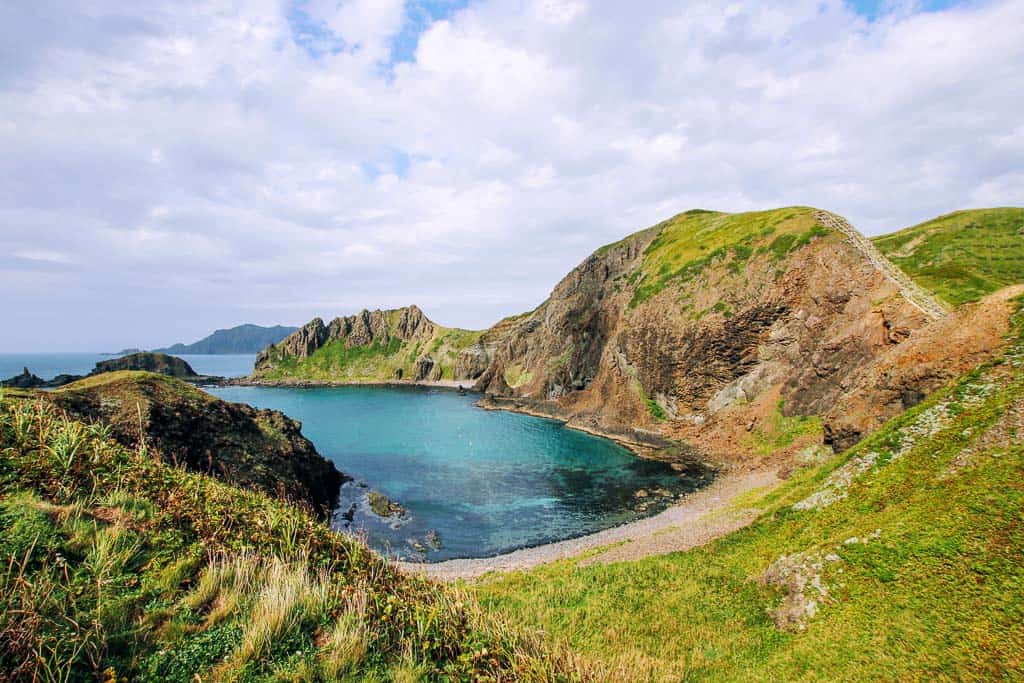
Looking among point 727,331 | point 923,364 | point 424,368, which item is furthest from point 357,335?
point 923,364

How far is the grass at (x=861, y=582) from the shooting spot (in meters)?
10.8

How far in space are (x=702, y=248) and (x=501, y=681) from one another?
8573 cm

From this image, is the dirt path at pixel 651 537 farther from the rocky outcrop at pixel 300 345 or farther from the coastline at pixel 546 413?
the rocky outcrop at pixel 300 345

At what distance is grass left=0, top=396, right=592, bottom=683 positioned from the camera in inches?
265

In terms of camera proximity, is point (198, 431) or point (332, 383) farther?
point (332, 383)

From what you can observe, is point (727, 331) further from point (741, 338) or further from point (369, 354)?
point (369, 354)

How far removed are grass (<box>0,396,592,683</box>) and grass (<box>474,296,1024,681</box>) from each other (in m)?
4.21

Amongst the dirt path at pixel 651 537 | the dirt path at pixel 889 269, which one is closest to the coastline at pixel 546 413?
the dirt path at pixel 651 537

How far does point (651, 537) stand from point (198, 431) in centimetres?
3341

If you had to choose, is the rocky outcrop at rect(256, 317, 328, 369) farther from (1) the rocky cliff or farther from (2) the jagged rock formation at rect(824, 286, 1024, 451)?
(2) the jagged rock formation at rect(824, 286, 1024, 451)

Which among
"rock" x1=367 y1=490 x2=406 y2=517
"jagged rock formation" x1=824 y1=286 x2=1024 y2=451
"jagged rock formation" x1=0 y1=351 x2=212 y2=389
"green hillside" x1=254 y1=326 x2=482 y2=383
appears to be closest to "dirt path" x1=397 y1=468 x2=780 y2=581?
"rock" x1=367 y1=490 x2=406 y2=517

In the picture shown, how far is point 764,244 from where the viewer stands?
69.3 m

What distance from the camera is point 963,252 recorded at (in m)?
76.4

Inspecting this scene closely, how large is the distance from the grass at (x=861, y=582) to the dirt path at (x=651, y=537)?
9.82 ft
